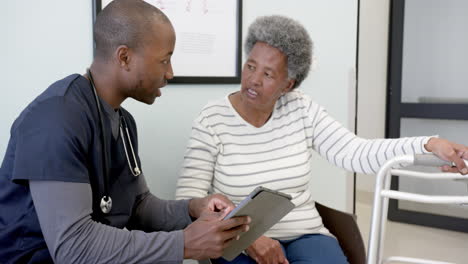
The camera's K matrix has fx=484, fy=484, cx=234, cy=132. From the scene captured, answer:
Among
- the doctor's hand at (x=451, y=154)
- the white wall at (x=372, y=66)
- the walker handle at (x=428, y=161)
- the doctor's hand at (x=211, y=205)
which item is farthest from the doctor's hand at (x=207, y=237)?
the white wall at (x=372, y=66)

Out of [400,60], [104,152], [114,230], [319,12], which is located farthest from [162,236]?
[400,60]

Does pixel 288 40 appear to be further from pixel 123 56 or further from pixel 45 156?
pixel 45 156

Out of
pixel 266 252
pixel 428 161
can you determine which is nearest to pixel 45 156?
pixel 266 252

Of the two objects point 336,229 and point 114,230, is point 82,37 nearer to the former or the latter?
point 114,230

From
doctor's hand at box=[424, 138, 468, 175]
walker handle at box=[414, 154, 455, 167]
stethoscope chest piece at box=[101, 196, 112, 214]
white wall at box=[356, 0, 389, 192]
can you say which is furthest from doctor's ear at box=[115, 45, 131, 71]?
white wall at box=[356, 0, 389, 192]

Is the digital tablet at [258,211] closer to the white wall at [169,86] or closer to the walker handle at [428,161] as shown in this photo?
the walker handle at [428,161]

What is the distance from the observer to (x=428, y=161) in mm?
1330

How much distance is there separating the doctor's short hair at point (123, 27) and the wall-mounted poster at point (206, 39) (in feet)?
2.00

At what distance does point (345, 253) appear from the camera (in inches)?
62.6

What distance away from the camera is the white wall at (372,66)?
145 inches

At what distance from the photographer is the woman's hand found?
1.39 metres

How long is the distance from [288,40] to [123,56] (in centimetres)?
65

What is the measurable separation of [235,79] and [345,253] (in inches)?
30.4

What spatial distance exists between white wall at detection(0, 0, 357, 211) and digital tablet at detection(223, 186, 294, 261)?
25.8 inches
